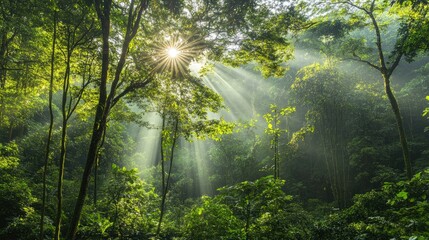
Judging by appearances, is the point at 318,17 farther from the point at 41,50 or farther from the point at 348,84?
the point at 41,50

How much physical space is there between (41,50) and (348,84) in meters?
17.4

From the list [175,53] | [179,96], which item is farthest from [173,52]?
→ [179,96]

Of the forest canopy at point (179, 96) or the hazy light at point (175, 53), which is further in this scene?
the hazy light at point (175, 53)

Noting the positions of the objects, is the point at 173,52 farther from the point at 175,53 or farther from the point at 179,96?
the point at 179,96

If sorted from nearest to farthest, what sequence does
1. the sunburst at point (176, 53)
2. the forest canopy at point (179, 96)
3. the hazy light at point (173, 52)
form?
1. the forest canopy at point (179, 96)
2. the sunburst at point (176, 53)
3. the hazy light at point (173, 52)

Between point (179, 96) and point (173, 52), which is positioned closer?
point (173, 52)

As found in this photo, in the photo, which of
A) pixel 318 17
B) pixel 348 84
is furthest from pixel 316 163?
pixel 318 17

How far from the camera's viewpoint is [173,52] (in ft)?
26.7

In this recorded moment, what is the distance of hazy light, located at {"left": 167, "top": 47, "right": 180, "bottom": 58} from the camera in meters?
8.09

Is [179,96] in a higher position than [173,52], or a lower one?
lower


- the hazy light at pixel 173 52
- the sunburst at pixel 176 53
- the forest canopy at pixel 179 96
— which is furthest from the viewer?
the hazy light at pixel 173 52

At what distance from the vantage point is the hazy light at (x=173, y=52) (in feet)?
26.6

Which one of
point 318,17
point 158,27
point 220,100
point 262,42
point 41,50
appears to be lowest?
point 220,100

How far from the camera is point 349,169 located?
2216 cm
